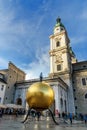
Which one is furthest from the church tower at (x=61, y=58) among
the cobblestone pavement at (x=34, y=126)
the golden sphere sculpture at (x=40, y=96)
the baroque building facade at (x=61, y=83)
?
the golden sphere sculpture at (x=40, y=96)

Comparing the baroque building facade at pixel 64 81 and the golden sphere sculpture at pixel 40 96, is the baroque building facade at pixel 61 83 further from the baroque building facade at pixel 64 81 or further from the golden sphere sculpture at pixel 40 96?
the golden sphere sculpture at pixel 40 96

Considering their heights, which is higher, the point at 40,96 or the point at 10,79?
the point at 10,79

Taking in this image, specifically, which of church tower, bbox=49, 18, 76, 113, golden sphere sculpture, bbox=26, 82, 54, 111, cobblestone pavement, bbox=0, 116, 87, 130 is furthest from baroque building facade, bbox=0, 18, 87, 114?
golden sphere sculpture, bbox=26, 82, 54, 111

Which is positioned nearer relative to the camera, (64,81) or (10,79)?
(10,79)

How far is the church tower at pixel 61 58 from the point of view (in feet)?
158

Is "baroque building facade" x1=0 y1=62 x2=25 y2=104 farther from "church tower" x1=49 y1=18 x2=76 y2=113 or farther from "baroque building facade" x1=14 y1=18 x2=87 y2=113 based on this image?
"church tower" x1=49 y1=18 x2=76 y2=113

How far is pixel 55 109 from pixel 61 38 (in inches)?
1242

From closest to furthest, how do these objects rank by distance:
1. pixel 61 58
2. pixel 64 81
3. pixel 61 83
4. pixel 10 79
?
pixel 61 83, pixel 10 79, pixel 64 81, pixel 61 58

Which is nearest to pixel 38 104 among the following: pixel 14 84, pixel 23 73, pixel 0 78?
pixel 0 78

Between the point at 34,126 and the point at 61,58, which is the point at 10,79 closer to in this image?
the point at 61,58

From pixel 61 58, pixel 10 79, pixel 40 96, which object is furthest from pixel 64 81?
pixel 40 96

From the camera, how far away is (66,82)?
4828cm

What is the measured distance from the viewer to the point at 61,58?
53719 mm

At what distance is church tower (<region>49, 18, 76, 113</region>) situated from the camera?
1900 inches
